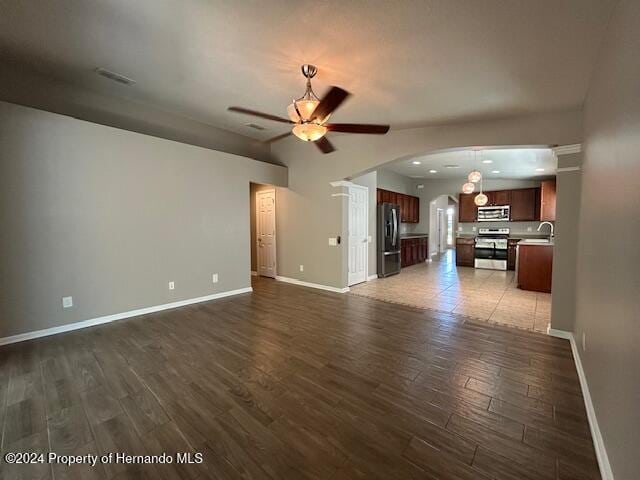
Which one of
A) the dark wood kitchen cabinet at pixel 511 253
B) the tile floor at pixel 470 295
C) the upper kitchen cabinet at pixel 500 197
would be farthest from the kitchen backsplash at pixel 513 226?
the tile floor at pixel 470 295

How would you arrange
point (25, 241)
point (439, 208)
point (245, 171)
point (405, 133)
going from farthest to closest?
point (439, 208) → point (245, 171) → point (405, 133) → point (25, 241)

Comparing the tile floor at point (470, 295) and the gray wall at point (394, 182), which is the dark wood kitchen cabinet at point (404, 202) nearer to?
the gray wall at point (394, 182)

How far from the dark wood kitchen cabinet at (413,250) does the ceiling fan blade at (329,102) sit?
6210 mm

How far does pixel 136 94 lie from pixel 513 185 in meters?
10.1

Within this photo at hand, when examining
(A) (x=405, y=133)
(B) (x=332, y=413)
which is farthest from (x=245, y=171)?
(B) (x=332, y=413)

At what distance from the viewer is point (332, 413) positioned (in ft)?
6.31

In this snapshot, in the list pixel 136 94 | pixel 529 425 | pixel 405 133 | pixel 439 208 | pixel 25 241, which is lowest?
pixel 529 425

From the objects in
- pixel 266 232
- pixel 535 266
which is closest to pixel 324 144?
pixel 266 232

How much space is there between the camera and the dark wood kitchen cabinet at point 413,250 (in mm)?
8523

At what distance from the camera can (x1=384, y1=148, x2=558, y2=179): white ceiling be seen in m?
5.77

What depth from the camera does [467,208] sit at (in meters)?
9.26

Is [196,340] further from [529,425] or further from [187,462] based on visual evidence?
[529,425]

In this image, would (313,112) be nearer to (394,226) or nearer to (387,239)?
(387,239)

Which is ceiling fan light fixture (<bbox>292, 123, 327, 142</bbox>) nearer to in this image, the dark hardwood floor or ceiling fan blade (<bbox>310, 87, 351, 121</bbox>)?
ceiling fan blade (<bbox>310, 87, 351, 121</bbox>)
